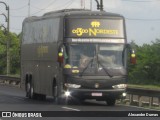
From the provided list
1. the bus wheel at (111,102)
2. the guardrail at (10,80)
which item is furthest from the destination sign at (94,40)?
the guardrail at (10,80)

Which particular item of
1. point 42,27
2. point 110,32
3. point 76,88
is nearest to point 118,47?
point 110,32

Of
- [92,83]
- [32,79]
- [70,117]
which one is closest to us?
[70,117]

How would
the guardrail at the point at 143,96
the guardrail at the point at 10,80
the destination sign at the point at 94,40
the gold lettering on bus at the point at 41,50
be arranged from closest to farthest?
the destination sign at the point at 94,40 < the guardrail at the point at 143,96 < the gold lettering on bus at the point at 41,50 < the guardrail at the point at 10,80

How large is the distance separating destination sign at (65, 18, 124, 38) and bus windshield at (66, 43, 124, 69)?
0.46m

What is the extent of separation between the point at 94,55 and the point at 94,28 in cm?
118

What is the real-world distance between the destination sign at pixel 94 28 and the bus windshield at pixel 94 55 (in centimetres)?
46

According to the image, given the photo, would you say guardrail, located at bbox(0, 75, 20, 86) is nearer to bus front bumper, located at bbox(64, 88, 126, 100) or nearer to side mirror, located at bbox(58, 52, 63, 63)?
bus front bumper, located at bbox(64, 88, 126, 100)

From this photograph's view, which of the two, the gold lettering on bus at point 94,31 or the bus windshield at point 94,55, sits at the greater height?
the gold lettering on bus at point 94,31

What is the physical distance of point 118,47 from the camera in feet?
80.8

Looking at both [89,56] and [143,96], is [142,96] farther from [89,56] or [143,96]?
[89,56]

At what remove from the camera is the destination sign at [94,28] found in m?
24.5

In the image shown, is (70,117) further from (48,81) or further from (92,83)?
(48,81)

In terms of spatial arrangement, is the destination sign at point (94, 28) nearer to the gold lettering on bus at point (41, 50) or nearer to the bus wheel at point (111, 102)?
the bus wheel at point (111, 102)

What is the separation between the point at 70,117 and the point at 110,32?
626cm
